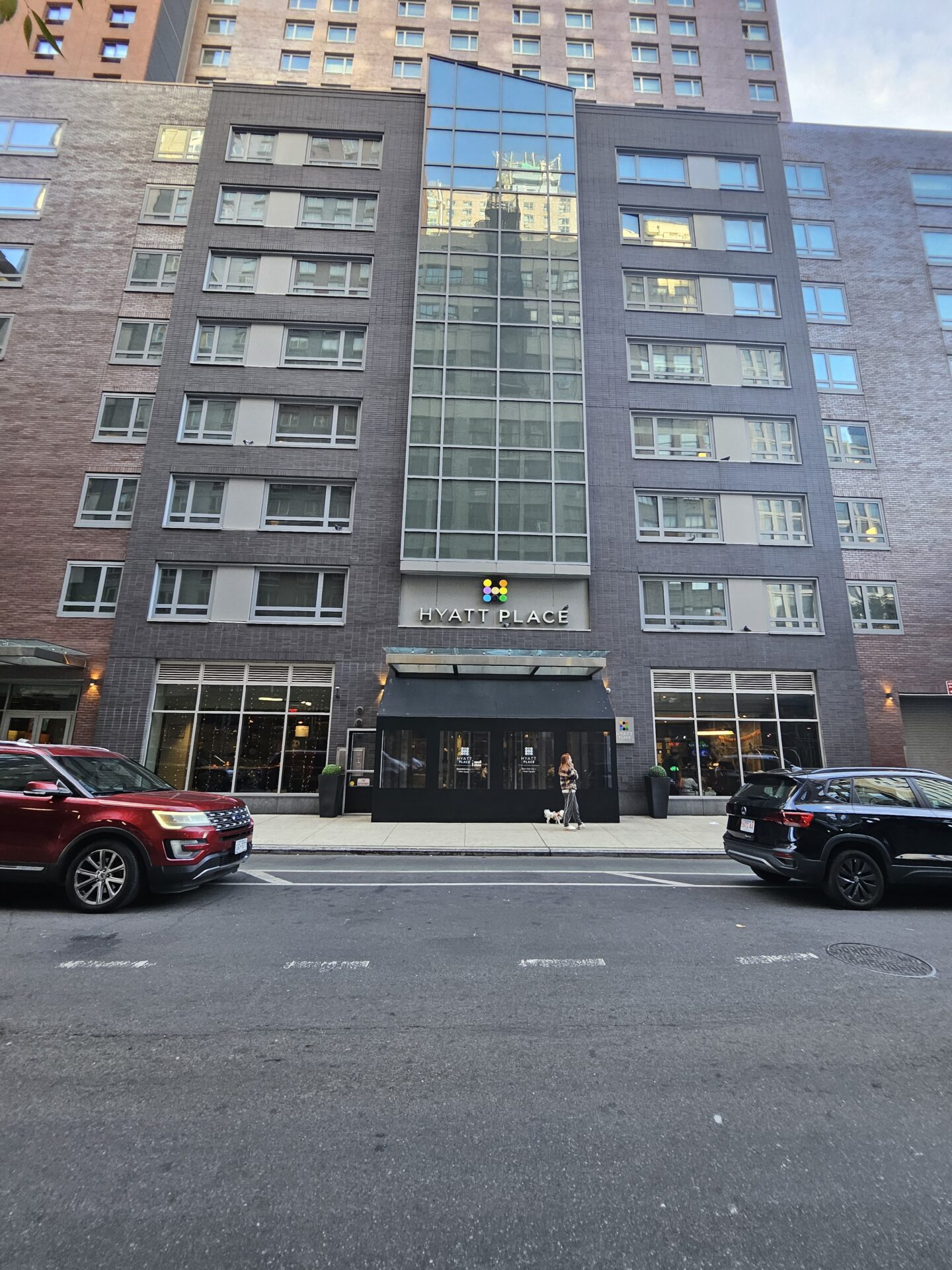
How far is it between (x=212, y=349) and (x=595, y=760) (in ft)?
60.9

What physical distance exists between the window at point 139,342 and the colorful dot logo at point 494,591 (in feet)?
44.8

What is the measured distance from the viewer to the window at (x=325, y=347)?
792 inches

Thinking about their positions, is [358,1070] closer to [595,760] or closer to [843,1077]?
[843,1077]

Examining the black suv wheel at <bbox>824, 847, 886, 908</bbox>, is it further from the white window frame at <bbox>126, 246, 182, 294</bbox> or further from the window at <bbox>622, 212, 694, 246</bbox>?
the white window frame at <bbox>126, 246, 182, 294</bbox>

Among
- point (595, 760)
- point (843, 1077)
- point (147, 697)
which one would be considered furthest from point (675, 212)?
point (843, 1077)

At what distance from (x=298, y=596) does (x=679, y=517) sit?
12.8 m

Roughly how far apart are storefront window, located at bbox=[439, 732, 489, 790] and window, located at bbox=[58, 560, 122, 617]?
37.1 feet

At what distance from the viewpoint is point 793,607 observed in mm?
19141

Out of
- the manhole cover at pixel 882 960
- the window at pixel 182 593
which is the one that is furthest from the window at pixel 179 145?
the manhole cover at pixel 882 960

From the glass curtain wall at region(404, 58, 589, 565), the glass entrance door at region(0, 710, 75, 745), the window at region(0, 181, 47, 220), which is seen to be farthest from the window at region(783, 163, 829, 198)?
the glass entrance door at region(0, 710, 75, 745)

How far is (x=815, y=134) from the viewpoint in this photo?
2461cm

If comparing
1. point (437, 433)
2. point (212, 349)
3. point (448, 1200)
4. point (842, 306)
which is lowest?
point (448, 1200)

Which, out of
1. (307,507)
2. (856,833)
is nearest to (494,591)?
(307,507)

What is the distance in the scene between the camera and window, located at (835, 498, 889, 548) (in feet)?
67.3
